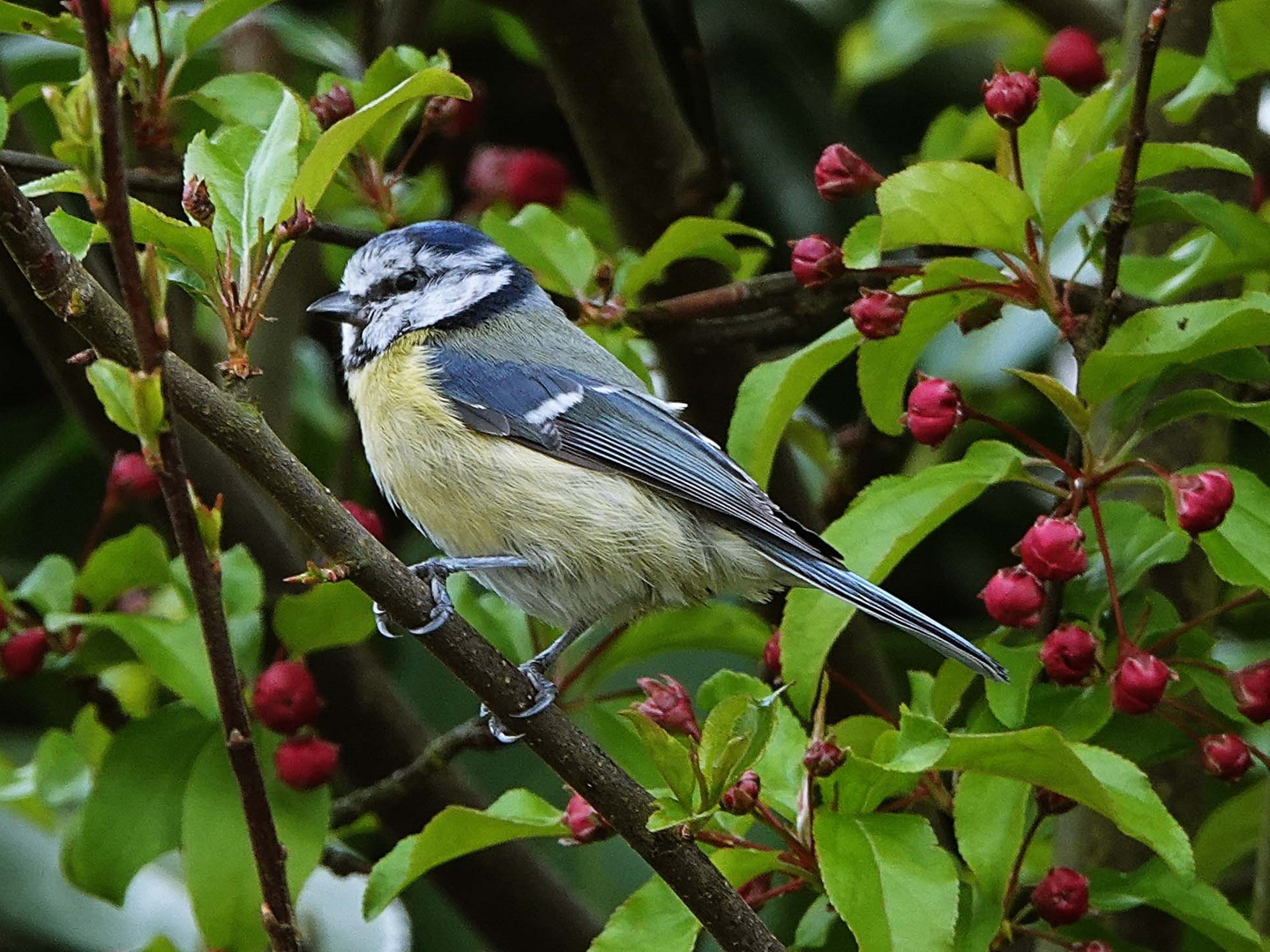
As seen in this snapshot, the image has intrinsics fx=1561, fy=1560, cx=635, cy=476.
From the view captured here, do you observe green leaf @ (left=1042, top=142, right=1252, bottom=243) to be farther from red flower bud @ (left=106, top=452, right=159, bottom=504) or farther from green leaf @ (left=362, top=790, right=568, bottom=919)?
red flower bud @ (left=106, top=452, right=159, bottom=504)

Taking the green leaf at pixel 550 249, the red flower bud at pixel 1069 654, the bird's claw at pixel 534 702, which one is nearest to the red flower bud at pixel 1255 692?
the red flower bud at pixel 1069 654

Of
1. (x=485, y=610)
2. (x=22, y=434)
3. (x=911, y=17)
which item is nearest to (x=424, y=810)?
(x=485, y=610)

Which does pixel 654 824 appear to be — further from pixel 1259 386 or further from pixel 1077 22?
pixel 1077 22

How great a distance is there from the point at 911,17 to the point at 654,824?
2.29 m

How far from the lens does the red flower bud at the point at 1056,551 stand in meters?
1.76

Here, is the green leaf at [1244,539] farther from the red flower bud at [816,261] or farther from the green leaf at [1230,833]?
the green leaf at [1230,833]

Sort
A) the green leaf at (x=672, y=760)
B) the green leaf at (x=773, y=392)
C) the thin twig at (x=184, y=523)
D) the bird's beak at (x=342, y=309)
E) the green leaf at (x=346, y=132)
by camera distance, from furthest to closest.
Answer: the bird's beak at (x=342, y=309) < the green leaf at (x=773, y=392) < the green leaf at (x=346, y=132) < the green leaf at (x=672, y=760) < the thin twig at (x=184, y=523)

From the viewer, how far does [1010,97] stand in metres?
1.87

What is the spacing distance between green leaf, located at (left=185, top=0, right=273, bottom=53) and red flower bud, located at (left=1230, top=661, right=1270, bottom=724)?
1.59m

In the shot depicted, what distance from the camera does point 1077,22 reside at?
3195 millimetres

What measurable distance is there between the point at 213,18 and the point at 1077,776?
5.17 ft

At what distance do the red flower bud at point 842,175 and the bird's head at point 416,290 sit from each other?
72 centimetres

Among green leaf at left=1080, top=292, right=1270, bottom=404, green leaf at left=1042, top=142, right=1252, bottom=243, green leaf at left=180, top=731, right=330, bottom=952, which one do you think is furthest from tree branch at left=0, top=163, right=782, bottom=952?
green leaf at left=1042, top=142, right=1252, bottom=243

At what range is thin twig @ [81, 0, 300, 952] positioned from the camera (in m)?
1.08
